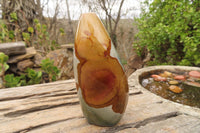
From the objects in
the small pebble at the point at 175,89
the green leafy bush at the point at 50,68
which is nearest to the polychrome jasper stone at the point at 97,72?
the small pebble at the point at 175,89

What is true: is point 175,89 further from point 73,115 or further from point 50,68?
point 50,68

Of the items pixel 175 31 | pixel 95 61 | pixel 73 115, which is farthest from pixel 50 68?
pixel 175 31

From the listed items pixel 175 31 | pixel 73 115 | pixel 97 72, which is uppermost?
pixel 175 31

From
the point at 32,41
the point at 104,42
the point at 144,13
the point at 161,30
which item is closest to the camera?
the point at 104,42

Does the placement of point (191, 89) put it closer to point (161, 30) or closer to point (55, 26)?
point (161, 30)

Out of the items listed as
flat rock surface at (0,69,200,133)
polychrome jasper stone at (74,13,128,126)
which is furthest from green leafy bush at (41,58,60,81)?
polychrome jasper stone at (74,13,128,126)

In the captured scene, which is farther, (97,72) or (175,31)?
(175,31)

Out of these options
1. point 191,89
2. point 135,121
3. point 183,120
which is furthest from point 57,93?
point 191,89

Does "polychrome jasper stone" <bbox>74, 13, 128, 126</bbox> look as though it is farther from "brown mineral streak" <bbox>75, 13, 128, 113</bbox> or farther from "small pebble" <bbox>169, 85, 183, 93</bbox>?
"small pebble" <bbox>169, 85, 183, 93</bbox>
